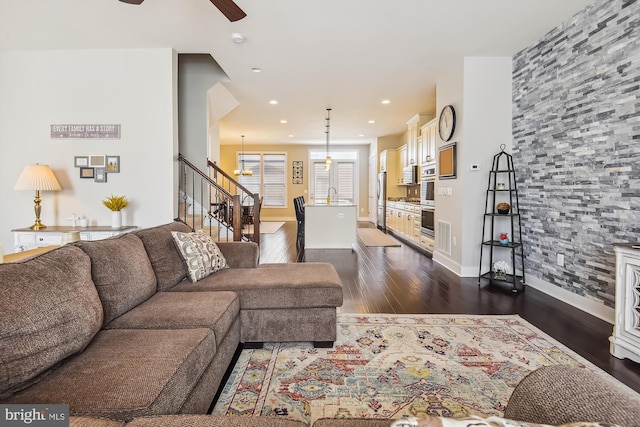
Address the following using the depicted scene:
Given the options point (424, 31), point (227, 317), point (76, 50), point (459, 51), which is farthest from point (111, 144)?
point (459, 51)

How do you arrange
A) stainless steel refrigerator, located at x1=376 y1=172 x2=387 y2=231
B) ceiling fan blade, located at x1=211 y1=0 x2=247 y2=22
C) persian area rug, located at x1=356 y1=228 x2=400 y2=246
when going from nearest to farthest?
ceiling fan blade, located at x1=211 y1=0 x2=247 y2=22 < persian area rug, located at x1=356 y1=228 x2=400 y2=246 < stainless steel refrigerator, located at x1=376 y1=172 x2=387 y2=231

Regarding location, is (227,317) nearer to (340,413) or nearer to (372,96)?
(340,413)

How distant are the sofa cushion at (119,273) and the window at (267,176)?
425 inches

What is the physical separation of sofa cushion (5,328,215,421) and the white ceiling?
9.95 ft

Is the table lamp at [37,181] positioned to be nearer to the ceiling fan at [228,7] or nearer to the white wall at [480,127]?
the ceiling fan at [228,7]

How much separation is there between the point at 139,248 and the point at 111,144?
285cm

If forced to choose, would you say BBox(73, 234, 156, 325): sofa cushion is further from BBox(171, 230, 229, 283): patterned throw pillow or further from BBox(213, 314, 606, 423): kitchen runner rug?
BBox(213, 314, 606, 423): kitchen runner rug

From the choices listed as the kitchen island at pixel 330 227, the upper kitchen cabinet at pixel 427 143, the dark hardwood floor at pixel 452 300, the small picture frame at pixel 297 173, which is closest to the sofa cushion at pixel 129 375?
the dark hardwood floor at pixel 452 300

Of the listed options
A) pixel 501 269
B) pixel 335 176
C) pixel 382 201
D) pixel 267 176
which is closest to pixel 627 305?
pixel 501 269

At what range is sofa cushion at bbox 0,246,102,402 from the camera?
1.12 m

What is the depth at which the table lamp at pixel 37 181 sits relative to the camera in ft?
12.9

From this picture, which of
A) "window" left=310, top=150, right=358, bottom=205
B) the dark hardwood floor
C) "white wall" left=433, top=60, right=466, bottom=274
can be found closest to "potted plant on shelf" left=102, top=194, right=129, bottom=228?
the dark hardwood floor

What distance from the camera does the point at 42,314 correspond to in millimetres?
1243

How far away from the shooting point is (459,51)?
4.24 m
